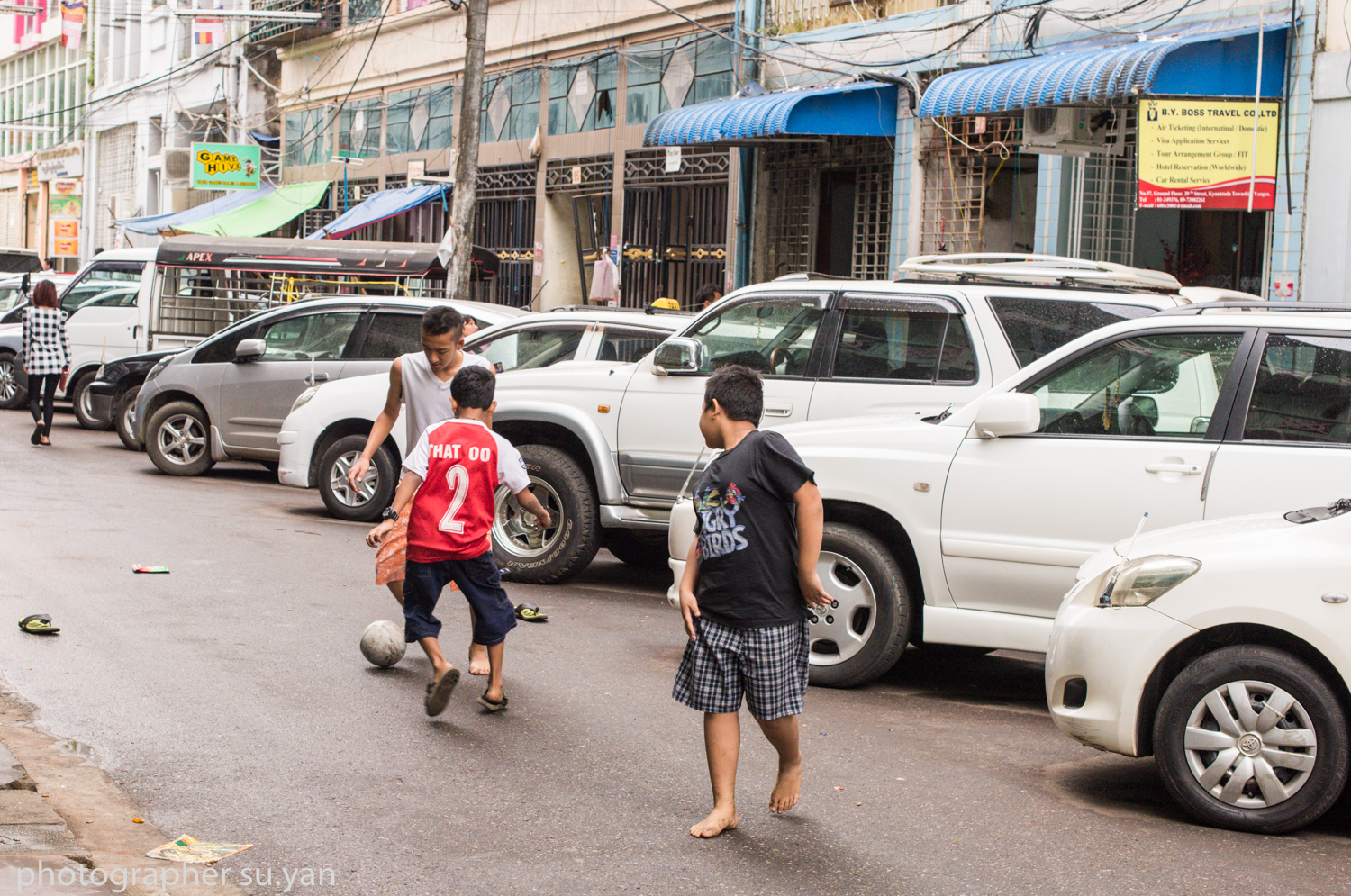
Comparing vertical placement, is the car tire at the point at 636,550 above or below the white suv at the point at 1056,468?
below

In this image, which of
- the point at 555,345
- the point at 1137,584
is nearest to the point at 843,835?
the point at 1137,584

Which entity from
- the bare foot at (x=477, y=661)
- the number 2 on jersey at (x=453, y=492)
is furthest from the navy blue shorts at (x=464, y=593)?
the bare foot at (x=477, y=661)

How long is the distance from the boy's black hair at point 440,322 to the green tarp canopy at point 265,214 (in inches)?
887

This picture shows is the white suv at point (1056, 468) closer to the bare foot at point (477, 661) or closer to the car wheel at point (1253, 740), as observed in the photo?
the bare foot at point (477, 661)

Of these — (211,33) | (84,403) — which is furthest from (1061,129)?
(211,33)

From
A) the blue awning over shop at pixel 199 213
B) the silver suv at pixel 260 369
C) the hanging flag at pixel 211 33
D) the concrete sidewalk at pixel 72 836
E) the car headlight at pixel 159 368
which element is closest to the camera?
the concrete sidewalk at pixel 72 836

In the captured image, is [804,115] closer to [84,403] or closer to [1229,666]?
[84,403]

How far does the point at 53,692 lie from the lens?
6.33 metres

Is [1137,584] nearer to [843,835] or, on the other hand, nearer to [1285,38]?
[843,835]

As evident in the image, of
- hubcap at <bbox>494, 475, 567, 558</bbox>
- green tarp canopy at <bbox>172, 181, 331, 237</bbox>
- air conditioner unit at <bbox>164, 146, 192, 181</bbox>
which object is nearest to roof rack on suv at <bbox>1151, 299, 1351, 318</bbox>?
hubcap at <bbox>494, 475, 567, 558</bbox>

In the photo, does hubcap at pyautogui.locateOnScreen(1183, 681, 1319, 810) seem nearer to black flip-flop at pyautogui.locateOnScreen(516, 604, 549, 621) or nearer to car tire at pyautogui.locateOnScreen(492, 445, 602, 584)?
black flip-flop at pyautogui.locateOnScreen(516, 604, 549, 621)

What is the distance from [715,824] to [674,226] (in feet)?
54.6

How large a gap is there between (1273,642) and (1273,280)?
866 cm

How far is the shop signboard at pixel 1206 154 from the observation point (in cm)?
1208
